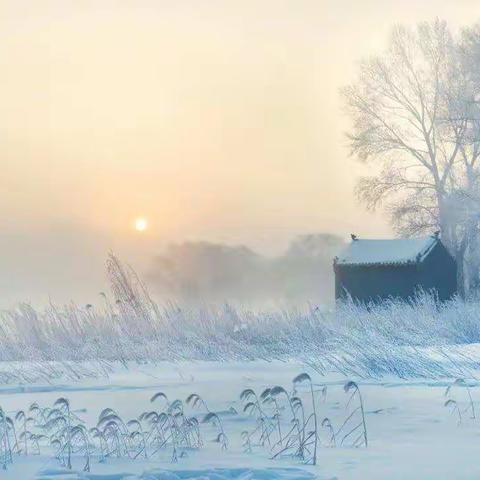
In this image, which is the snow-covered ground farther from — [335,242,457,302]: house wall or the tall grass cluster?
[335,242,457,302]: house wall

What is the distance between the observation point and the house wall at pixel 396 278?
26.0 meters

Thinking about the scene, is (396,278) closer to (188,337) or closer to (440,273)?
(440,273)

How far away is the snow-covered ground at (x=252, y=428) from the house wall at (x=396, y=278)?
1634 cm

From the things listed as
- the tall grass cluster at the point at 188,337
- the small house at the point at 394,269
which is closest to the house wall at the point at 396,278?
the small house at the point at 394,269

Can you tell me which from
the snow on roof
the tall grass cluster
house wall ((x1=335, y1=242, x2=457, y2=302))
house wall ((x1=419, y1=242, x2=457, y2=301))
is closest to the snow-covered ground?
the tall grass cluster

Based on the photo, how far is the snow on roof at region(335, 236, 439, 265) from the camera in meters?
26.2

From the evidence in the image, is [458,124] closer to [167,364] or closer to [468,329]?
[468,329]

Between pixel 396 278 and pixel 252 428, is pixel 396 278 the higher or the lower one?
the higher one

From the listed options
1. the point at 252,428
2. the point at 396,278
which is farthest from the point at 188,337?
the point at 396,278

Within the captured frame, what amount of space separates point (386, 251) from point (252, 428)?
21.3 metres

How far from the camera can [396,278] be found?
26234 mm

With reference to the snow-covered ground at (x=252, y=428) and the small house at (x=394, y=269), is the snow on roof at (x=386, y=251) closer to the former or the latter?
the small house at (x=394, y=269)

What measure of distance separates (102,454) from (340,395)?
312 cm

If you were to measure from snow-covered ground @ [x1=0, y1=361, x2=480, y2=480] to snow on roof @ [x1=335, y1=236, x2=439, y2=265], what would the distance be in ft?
54.1
